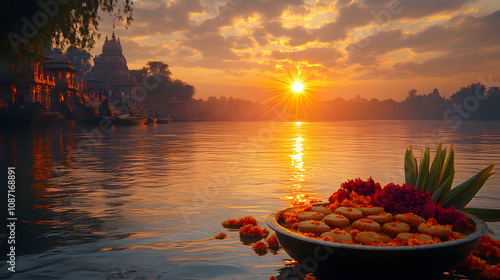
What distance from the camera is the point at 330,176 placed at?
13.2 metres

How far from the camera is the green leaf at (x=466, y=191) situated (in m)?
5.53

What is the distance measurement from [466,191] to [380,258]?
93.5 inches

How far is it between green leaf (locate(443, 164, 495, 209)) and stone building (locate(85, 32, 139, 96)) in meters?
105

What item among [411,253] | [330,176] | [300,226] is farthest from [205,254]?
[330,176]

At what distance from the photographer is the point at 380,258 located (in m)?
3.94

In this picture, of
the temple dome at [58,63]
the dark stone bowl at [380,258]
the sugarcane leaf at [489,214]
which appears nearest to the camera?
the dark stone bowl at [380,258]

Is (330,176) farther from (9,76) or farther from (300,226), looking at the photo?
(9,76)

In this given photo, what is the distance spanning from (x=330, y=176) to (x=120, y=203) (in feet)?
22.4

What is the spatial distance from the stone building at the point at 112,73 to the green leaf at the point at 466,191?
4127 inches

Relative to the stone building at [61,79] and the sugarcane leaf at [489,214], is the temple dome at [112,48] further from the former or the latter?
the sugarcane leaf at [489,214]

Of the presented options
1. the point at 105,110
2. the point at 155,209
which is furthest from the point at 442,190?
the point at 105,110

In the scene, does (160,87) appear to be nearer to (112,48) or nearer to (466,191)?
(112,48)

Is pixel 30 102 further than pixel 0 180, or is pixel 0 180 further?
pixel 30 102

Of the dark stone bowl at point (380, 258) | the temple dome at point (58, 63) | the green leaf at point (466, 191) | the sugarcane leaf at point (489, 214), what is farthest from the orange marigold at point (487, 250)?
the temple dome at point (58, 63)
